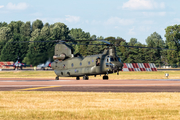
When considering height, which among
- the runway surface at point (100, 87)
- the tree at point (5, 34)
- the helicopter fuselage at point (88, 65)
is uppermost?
the tree at point (5, 34)

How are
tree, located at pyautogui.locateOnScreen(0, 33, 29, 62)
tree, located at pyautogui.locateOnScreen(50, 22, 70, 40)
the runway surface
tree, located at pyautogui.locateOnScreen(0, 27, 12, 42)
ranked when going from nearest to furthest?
the runway surface → tree, located at pyautogui.locateOnScreen(0, 33, 29, 62) → tree, located at pyautogui.locateOnScreen(50, 22, 70, 40) → tree, located at pyautogui.locateOnScreen(0, 27, 12, 42)

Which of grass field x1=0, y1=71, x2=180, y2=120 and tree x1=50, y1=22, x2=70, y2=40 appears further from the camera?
tree x1=50, y1=22, x2=70, y2=40

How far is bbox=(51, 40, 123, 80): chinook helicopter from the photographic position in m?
42.3

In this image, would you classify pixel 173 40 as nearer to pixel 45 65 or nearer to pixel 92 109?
pixel 45 65

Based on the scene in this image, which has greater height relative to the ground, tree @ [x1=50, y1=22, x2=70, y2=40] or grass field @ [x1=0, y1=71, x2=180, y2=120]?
tree @ [x1=50, y1=22, x2=70, y2=40]

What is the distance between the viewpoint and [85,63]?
147 ft

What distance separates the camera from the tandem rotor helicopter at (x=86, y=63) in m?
42.3

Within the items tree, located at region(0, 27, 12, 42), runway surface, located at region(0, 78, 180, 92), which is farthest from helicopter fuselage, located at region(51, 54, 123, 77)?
tree, located at region(0, 27, 12, 42)

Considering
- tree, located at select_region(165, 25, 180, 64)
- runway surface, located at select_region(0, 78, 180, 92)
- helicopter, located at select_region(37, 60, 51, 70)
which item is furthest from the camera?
tree, located at select_region(165, 25, 180, 64)

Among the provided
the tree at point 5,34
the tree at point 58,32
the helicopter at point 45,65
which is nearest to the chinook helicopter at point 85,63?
the helicopter at point 45,65

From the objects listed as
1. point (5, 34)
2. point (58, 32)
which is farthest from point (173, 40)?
point (5, 34)

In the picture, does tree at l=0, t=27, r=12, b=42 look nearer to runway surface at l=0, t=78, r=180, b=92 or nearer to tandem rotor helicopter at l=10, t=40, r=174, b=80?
tandem rotor helicopter at l=10, t=40, r=174, b=80

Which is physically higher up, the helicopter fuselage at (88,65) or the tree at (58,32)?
the tree at (58,32)

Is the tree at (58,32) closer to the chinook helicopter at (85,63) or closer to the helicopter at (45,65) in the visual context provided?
the helicopter at (45,65)
